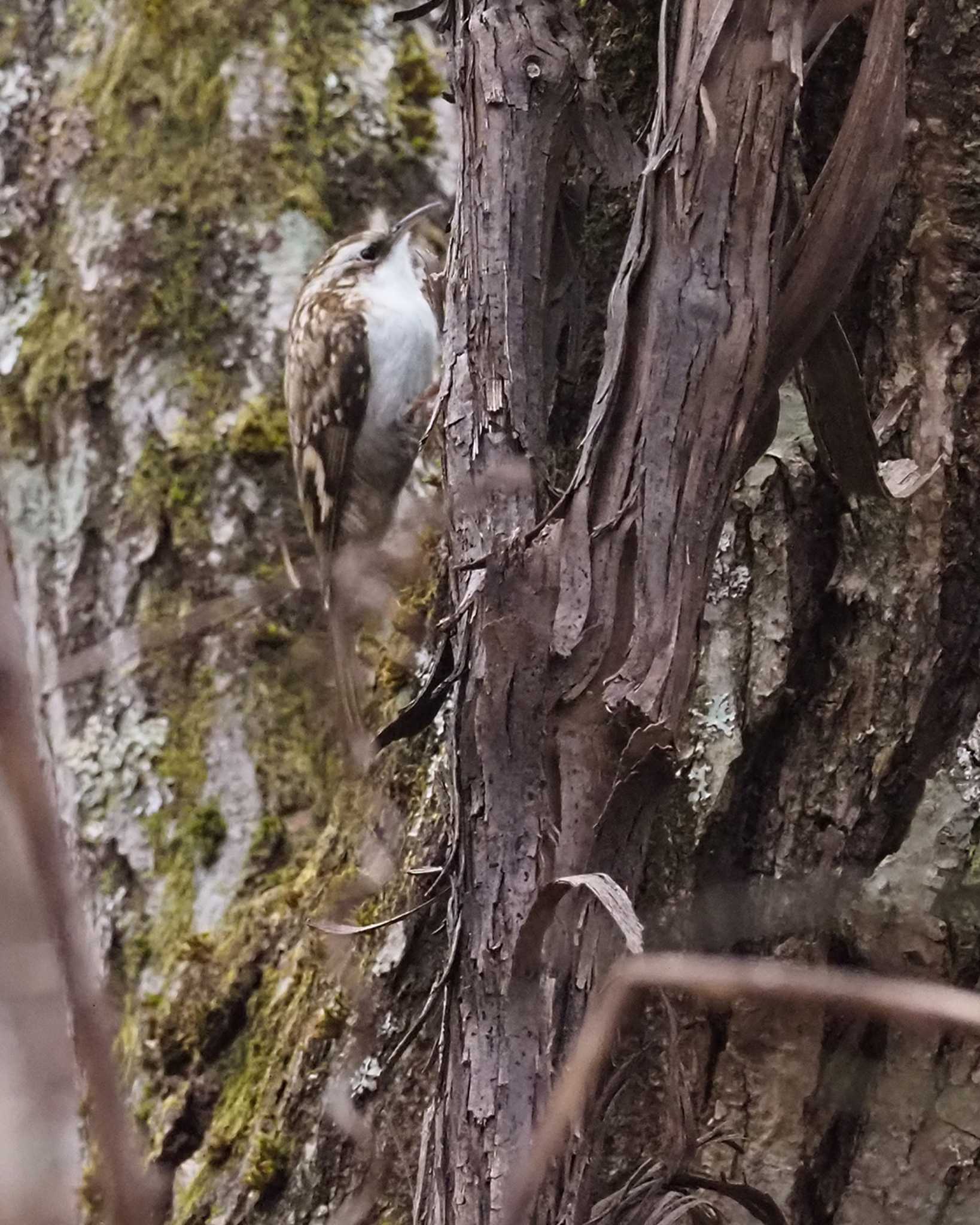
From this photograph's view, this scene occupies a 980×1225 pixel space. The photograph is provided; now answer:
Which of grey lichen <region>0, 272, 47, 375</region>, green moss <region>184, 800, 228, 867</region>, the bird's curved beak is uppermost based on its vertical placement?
the bird's curved beak

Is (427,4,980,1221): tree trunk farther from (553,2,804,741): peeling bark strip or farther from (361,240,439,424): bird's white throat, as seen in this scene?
(361,240,439,424): bird's white throat

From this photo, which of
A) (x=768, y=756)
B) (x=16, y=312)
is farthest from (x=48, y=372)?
(x=768, y=756)

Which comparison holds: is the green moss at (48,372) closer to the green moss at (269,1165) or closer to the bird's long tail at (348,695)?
the bird's long tail at (348,695)

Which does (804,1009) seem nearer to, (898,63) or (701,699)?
(701,699)

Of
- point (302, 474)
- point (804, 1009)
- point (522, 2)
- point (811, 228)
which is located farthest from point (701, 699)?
point (302, 474)

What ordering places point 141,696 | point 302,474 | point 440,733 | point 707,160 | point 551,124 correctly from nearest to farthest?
point 707,160, point 551,124, point 440,733, point 141,696, point 302,474

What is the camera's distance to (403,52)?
1674 mm

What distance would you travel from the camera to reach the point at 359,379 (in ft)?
6.77

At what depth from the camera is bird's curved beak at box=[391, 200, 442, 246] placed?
5.50 ft

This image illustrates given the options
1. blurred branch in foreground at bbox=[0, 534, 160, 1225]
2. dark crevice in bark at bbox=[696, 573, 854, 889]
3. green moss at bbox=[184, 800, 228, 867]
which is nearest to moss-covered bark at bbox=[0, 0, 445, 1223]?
green moss at bbox=[184, 800, 228, 867]

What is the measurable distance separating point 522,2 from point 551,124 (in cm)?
7

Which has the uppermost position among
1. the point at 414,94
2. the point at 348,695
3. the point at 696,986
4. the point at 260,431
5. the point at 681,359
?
the point at 414,94

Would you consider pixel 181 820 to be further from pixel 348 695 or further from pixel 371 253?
pixel 371 253

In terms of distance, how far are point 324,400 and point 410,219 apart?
373 millimetres
